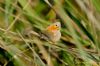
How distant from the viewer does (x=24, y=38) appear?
703 mm

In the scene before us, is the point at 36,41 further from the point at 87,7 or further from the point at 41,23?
the point at 87,7

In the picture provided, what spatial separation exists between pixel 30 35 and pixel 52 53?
0.36ft

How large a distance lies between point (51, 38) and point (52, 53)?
0.23ft

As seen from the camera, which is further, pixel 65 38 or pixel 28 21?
pixel 65 38

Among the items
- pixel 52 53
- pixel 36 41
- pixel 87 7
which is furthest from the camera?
pixel 52 53

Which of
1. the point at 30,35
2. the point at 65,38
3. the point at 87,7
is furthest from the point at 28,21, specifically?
the point at 87,7

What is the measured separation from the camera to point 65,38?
33.1 inches

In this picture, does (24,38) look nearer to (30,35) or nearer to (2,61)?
(30,35)

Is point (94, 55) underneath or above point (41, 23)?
underneath

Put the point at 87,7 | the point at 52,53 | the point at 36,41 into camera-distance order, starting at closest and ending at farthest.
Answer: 1. the point at 87,7
2. the point at 36,41
3. the point at 52,53

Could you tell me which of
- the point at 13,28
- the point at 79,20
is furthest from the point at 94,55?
the point at 13,28

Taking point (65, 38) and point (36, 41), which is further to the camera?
point (65, 38)

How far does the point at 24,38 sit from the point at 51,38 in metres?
0.07

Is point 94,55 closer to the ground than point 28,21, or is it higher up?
closer to the ground
